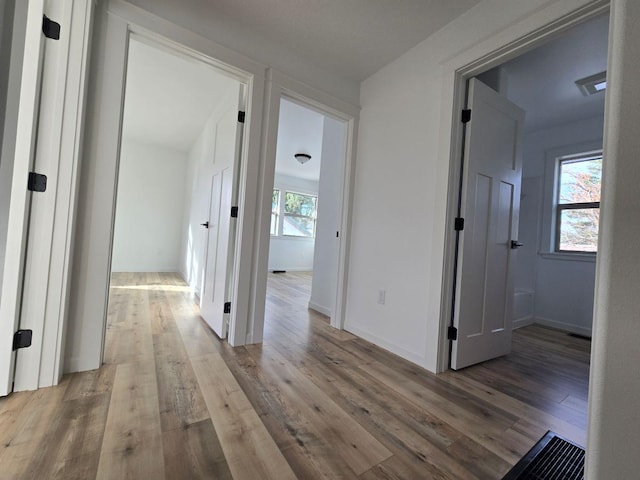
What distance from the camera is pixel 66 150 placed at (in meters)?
1.39

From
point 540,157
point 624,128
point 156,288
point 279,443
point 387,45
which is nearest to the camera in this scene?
point 624,128

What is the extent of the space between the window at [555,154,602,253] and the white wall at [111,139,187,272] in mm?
6228

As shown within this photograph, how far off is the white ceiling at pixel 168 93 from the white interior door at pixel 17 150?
2.64 feet

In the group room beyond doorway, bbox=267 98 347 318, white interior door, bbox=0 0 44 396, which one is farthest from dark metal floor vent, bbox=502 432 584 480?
white interior door, bbox=0 0 44 396

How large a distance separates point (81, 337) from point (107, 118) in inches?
49.5

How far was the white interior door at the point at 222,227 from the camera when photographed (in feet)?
7.06

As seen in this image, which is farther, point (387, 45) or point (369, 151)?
point (369, 151)

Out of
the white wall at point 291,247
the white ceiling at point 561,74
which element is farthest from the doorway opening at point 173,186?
the white ceiling at point 561,74

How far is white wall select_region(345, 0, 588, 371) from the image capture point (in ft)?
5.75

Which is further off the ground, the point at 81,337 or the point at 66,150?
the point at 66,150

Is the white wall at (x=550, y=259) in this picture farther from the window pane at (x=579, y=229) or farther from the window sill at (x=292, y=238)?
the window sill at (x=292, y=238)

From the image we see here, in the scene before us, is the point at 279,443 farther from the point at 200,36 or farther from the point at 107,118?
the point at 200,36

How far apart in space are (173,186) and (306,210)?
130 inches

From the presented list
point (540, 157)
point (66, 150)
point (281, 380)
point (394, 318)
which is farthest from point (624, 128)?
point (540, 157)
